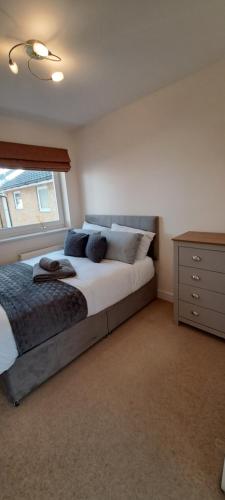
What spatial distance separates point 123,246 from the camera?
2.38 meters

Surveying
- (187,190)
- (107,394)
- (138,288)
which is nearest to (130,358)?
(107,394)

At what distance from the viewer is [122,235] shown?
246 cm

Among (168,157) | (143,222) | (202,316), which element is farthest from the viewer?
(143,222)

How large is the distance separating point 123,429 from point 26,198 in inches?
112

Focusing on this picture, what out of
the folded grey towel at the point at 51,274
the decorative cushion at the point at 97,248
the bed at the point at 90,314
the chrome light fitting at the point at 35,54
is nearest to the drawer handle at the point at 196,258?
the bed at the point at 90,314

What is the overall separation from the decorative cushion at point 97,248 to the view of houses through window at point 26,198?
119 cm

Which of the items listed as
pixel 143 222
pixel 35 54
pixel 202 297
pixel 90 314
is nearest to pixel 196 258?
pixel 202 297

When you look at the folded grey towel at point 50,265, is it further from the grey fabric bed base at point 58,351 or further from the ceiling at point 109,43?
the ceiling at point 109,43

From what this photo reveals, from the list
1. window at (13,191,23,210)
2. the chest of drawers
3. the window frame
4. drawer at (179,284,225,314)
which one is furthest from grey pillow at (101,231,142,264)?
window at (13,191,23,210)

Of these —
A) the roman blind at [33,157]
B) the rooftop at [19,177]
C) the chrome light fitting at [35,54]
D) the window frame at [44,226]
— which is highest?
the chrome light fitting at [35,54]

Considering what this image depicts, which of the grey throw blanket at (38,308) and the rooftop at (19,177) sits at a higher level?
the rooftop at (19,177)

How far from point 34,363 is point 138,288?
1230 millimetres

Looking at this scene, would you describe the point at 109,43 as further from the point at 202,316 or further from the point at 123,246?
the point at 202,316

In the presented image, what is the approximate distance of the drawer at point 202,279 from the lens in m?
1.80
